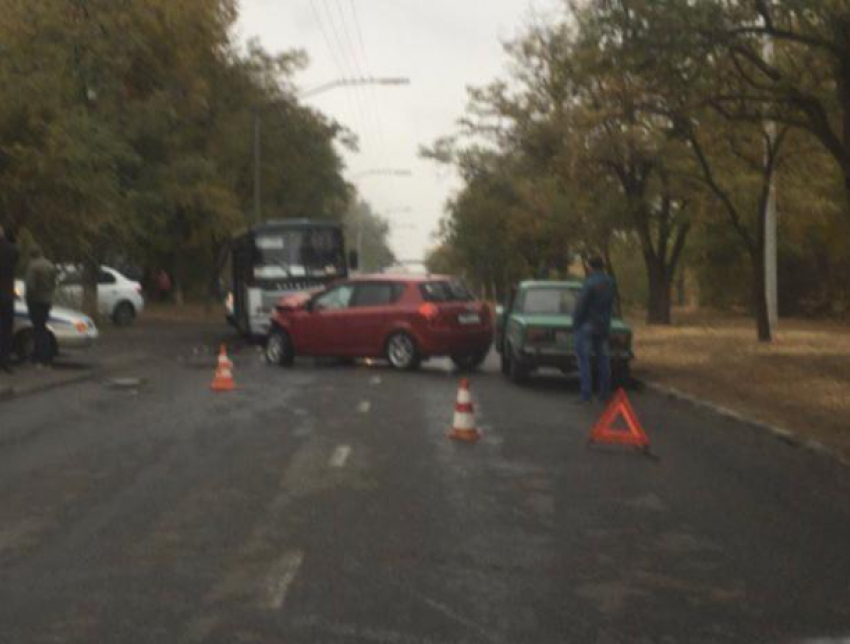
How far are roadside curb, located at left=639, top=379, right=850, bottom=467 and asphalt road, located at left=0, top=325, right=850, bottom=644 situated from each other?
14 centimetres

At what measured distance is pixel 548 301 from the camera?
70.6 feet

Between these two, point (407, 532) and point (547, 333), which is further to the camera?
point (547, 333)

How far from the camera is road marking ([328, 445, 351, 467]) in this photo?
38.4 feet

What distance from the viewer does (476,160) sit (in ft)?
191

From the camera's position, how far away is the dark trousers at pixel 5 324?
1995 centimetres

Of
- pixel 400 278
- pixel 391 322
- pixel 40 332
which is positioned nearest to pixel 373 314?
pixel 391 322

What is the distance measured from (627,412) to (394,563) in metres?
5.77

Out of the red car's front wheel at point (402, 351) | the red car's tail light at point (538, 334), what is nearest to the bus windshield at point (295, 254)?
the red car's front wheel at point (402, 351)

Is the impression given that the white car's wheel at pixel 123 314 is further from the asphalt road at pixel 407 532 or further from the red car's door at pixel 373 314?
the asphalt road at pixel 407 532

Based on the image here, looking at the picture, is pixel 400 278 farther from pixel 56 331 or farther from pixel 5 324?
pixel 5 324

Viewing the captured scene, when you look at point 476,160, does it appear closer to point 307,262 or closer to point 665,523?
point 307,262

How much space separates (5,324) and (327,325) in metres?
6.28

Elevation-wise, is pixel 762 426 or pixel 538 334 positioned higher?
pixel 538 334

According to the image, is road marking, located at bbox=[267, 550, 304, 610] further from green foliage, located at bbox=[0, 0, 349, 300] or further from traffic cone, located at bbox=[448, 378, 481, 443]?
green foliage, located at bbox=[0, 0, 349, 300]
